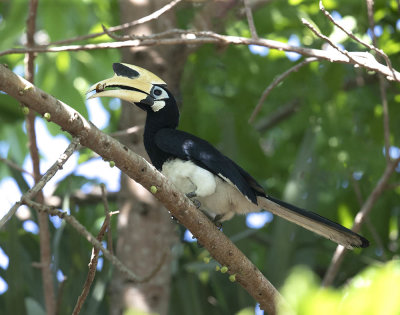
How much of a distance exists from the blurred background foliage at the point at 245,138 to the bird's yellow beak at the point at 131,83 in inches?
35.1

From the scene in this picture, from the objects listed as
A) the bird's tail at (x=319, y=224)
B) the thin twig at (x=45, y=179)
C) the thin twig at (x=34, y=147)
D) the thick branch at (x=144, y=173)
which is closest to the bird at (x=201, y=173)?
the bird's tail at (x=319, y=224)

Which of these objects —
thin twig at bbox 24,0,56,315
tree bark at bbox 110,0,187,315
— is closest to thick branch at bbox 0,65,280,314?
thin twig at bbox 24,0,56,315

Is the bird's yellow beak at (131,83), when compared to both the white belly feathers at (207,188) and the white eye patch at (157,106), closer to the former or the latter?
the white eye patch at (157,106)

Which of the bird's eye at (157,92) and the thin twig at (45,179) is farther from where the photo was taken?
the bird's eye at (157,92)

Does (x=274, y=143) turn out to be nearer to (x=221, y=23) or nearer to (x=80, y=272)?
(x=221, y=23)

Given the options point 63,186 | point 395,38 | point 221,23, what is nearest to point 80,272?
point 63,186

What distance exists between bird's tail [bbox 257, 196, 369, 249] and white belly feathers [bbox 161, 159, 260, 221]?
169 millimetres

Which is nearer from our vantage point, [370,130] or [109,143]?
[109,143]

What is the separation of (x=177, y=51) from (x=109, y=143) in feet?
8.40

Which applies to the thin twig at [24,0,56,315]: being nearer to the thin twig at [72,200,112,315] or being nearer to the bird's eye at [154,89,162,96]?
the bird's eye at [154,89,162,96]

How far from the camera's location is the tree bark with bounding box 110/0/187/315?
14.2 ft

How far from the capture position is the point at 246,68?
5.68 metres

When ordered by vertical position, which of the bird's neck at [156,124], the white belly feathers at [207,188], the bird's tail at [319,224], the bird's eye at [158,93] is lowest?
the bird's tail at [319,224]

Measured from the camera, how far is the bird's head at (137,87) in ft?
11.4
